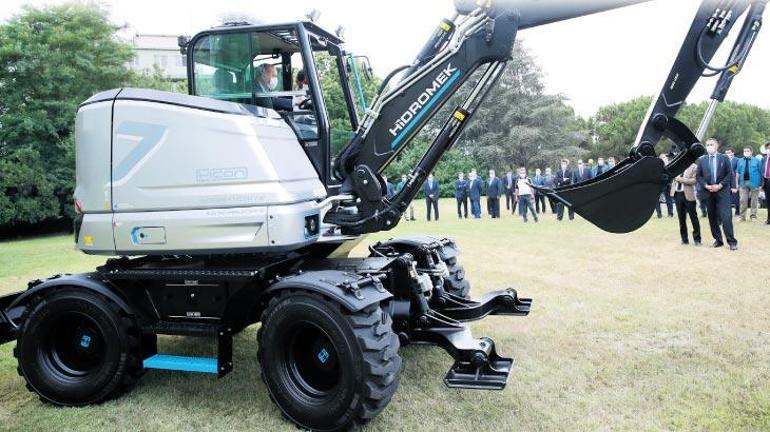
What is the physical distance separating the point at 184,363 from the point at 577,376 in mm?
3281

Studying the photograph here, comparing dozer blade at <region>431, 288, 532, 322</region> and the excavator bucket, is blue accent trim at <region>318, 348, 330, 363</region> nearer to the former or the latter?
dozer blade at <region>431, 288, 532, 322</region>

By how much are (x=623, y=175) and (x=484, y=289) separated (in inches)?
175

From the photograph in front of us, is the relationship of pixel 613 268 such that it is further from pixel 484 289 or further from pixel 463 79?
pixel 463 79

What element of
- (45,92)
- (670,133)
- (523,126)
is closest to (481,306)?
(670,133)

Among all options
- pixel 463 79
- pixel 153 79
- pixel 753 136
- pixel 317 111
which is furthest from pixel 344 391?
pixel 753 136

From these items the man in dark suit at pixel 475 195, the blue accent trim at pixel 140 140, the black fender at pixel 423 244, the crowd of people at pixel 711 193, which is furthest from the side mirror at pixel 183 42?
the man in dark suit at pixel 475 195

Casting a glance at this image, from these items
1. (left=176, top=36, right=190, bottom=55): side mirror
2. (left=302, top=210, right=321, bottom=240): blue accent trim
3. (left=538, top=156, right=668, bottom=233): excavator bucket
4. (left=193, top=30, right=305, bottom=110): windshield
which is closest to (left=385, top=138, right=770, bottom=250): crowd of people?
(left=538, top=156, right=668, bottom=233): excavator bucket

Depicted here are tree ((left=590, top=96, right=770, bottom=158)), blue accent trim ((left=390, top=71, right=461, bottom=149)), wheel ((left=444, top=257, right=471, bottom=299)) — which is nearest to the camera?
blue accent trim ((left=390, top=71, right=461, bottom=149))

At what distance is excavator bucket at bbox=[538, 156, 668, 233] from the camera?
189 inches

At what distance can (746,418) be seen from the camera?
418 cm

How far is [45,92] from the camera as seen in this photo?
27703 millimetres

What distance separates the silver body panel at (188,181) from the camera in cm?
445

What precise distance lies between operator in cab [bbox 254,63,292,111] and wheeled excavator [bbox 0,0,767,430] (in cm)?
2

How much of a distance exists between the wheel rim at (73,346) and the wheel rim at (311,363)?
5.75ft
